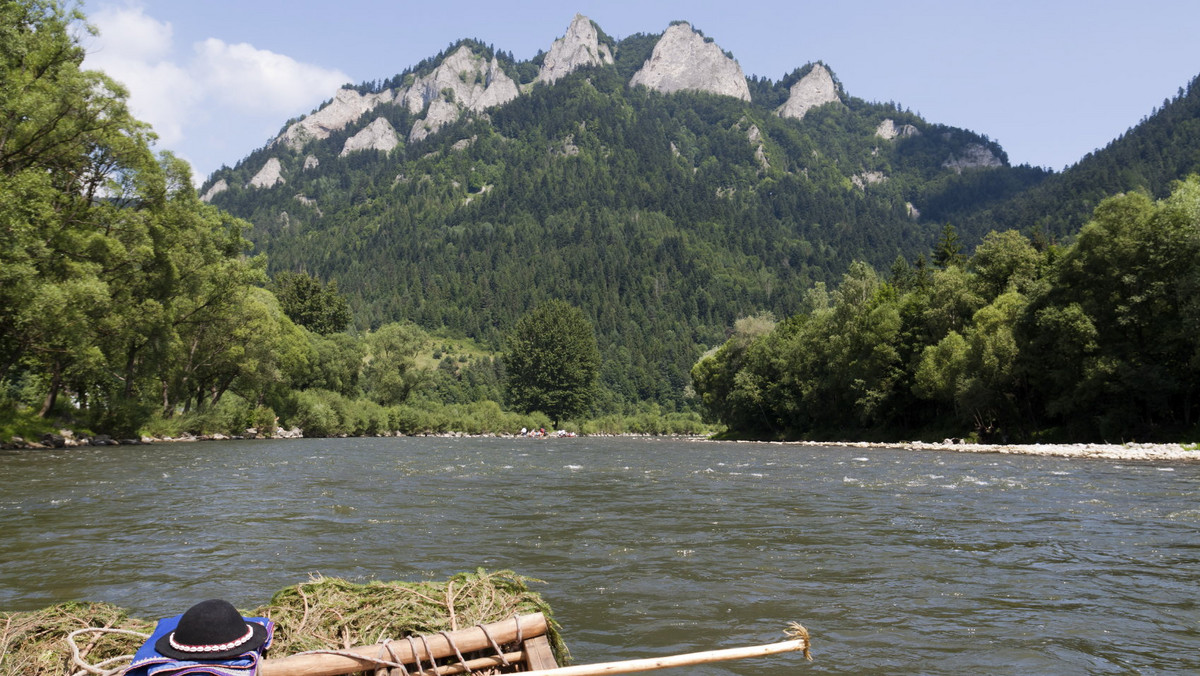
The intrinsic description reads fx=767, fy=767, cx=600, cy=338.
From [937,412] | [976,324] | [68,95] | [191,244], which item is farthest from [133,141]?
[937,412]

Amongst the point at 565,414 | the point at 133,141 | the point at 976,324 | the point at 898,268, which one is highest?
the point at 898,268

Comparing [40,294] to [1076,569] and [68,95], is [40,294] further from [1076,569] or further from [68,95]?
[1076,569]

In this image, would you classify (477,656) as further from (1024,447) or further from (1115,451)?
(1024,447)

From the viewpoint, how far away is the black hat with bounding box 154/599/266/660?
168 inches

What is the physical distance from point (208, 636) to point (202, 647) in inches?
2.4

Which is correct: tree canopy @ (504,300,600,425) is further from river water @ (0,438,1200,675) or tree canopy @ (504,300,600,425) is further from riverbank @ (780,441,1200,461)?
river water @ (0,438,1200,675)

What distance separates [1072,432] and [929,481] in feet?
100

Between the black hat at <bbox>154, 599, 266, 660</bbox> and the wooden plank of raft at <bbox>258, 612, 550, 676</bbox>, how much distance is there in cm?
67

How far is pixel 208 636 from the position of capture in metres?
4.32

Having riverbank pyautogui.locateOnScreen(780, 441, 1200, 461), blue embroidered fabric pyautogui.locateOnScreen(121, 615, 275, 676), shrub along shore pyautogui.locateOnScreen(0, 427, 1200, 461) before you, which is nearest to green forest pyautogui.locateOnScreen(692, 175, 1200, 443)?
shrub along shore pyautogui.locateOnScreen(0, 427, 1200, 461)

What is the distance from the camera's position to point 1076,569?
1216 centimetres

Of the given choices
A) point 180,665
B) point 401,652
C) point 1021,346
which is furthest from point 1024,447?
point 180,665

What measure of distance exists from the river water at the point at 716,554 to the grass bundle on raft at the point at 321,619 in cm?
188

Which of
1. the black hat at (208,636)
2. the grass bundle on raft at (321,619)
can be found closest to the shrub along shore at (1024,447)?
the grass bundle on raft at (321,619)
